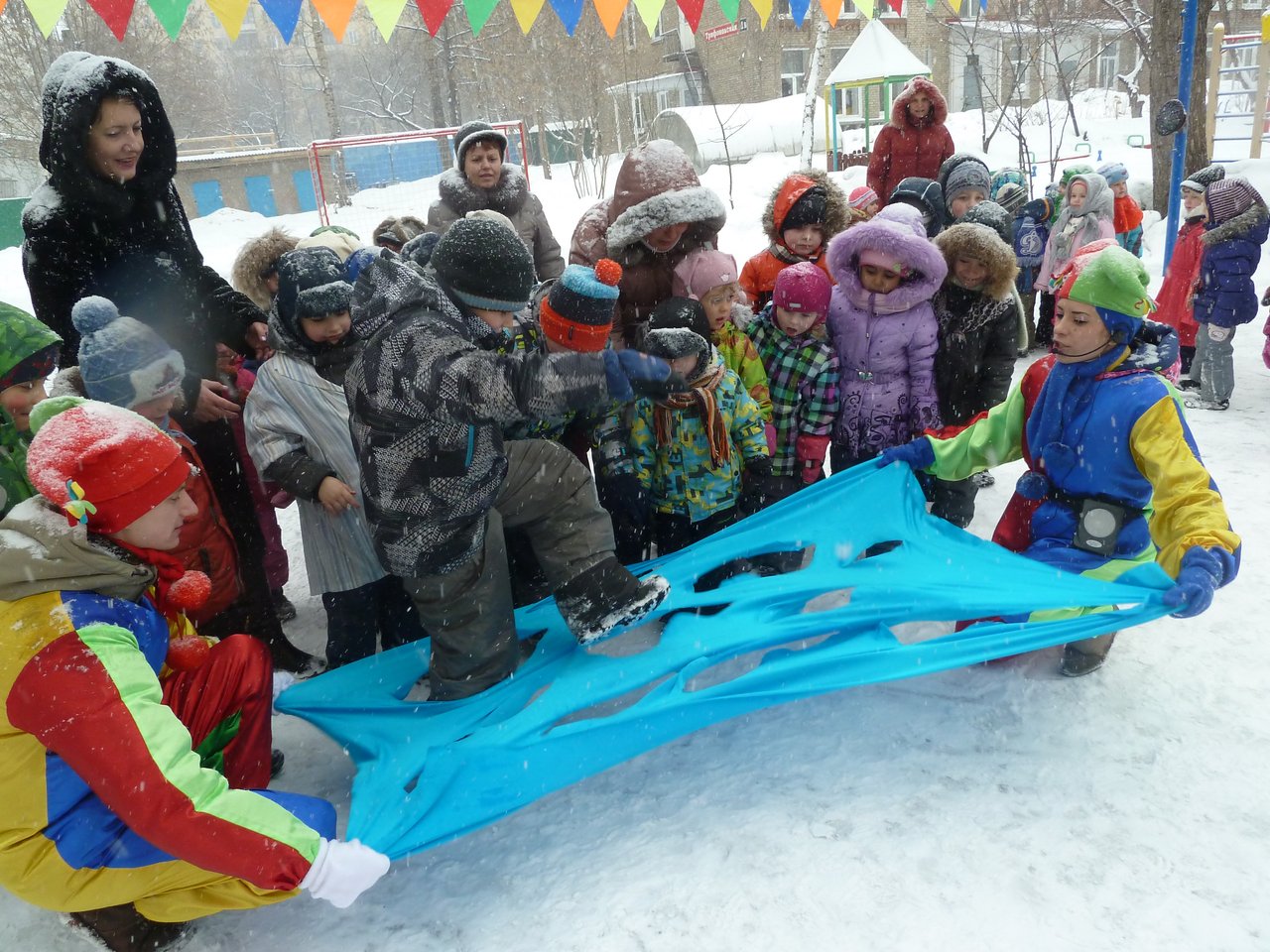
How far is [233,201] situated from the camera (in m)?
24.0

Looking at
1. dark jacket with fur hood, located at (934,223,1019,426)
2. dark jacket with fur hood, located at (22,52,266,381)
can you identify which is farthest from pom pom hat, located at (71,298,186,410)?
dark jacket with fur hood, located at (934,223,1019,426)

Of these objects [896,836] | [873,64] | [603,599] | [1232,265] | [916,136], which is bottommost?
[896,836]

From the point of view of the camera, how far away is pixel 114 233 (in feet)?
9.08

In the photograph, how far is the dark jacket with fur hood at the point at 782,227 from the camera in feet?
12.3

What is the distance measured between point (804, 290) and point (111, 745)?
255cm

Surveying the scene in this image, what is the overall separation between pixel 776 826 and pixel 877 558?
3.07 feet

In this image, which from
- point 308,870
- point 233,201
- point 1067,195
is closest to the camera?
point 308,870

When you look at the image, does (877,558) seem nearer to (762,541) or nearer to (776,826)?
(762,541)

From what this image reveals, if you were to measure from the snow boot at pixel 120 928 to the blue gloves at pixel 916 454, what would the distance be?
2.53m

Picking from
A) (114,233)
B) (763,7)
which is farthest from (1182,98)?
(114,233)

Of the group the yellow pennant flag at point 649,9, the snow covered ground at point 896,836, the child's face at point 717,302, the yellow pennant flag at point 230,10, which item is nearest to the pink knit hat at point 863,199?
the yellow pennant flag at point 649,9

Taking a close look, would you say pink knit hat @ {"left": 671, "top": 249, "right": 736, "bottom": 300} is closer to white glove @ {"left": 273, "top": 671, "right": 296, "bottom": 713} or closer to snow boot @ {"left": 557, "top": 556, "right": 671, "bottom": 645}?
snow boot @ {"left": 557, "top": 556, "right": 671, "bottom": 645}

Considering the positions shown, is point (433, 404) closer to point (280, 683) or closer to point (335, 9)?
point (280, 683)

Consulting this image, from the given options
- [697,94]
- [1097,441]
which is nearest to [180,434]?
→ [1097,441]
